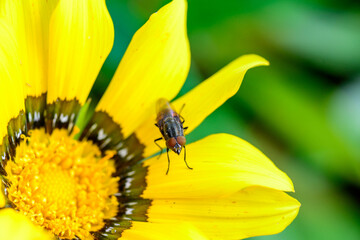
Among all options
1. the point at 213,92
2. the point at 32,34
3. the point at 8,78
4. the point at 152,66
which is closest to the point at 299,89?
the point at 213,92

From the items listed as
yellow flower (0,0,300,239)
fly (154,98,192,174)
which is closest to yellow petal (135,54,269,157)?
yellow flower (0,0,300,239)

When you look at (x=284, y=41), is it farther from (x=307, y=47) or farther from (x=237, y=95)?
(x=237, y=95)

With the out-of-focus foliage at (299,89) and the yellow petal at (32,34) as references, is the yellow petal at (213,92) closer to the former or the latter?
the yellow petal at (32,34)

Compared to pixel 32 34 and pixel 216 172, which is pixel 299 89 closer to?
pixel 216 172

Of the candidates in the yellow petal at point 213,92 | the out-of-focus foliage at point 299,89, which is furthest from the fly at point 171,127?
the out-of-focus foliage at point 299,89

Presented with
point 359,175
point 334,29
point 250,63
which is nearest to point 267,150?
point 359,175

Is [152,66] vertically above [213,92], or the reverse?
[152,66]

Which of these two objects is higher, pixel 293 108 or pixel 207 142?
pixel 207 142
